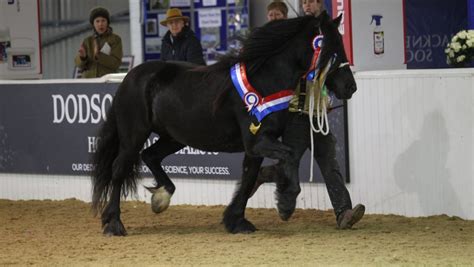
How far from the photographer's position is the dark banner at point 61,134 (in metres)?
11.6

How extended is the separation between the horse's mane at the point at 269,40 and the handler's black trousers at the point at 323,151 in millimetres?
621

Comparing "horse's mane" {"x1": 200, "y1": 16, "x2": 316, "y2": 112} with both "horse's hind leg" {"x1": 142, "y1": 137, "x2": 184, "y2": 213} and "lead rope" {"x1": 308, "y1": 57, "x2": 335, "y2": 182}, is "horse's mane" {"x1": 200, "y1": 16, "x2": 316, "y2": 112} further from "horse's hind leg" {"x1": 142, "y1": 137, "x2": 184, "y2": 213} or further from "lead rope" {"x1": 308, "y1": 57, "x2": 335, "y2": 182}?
"horse's hind leg" {"x1": 142, "y1": 137, "x2": 184, "y2": 213}

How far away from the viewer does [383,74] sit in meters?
10.3

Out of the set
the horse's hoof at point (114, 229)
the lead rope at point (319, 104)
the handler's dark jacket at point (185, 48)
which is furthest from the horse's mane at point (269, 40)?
the handler's dark jacket at point (185, 48)

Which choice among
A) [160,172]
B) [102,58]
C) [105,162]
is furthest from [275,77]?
[102,58]

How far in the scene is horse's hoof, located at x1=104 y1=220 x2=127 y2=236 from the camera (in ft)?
31.7

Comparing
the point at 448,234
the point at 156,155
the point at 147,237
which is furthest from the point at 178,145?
the point at 448,234

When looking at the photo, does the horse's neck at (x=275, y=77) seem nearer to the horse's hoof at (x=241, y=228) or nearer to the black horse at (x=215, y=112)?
the black horse at (x=215, y=112)

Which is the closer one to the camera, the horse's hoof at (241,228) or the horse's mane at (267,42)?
the horse's mane at (267,42)

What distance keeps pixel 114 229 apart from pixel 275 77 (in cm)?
211

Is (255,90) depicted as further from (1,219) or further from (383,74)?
(1,219)

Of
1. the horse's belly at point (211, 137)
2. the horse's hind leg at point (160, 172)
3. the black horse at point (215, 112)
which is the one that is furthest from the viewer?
the horse's hind leg at point (160, 172)

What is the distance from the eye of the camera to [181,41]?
11.7 m

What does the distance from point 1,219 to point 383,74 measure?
172 inches
